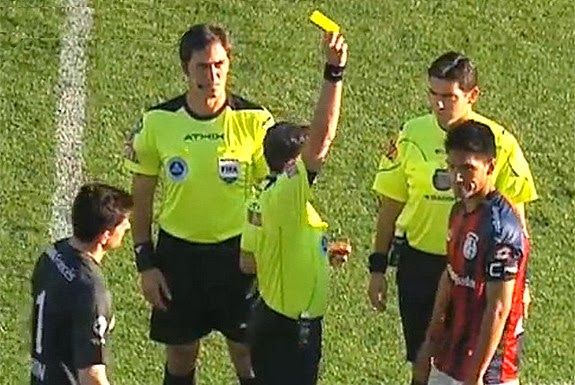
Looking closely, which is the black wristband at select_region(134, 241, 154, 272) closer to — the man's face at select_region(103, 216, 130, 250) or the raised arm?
the man's face at select_region(103, 216, 130, 250)

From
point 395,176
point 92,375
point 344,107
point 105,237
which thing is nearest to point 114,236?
point 105,237

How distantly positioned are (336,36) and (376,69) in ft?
14.6

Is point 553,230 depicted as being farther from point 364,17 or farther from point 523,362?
point 364,17

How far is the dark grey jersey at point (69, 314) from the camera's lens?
20.7 feet

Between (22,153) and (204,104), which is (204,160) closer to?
(204,104)

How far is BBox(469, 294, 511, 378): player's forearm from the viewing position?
643 cm

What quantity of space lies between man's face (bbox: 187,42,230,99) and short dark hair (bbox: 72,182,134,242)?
3.11 ft

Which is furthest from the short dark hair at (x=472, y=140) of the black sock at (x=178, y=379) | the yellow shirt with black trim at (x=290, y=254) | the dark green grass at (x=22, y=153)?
the dark green grass at (x=22, y=153)

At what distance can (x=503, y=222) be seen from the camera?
254 inches

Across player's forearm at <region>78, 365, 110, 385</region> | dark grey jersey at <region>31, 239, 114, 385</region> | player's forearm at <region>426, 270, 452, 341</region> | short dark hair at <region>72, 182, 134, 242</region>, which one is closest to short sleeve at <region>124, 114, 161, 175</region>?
short dark hair at <region>72, 182, 134, 242</region>

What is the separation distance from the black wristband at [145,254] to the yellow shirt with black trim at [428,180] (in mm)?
1082

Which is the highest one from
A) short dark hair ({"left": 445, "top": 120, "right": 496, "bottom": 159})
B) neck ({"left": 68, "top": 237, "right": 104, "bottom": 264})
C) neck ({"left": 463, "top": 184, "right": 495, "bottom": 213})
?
short dark hair ({"left": 445, "top": 120, "right": 496, "bottom": 159})

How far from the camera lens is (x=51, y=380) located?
21.2 feet

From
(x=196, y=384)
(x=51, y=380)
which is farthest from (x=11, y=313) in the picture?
(x=51, y=380)
